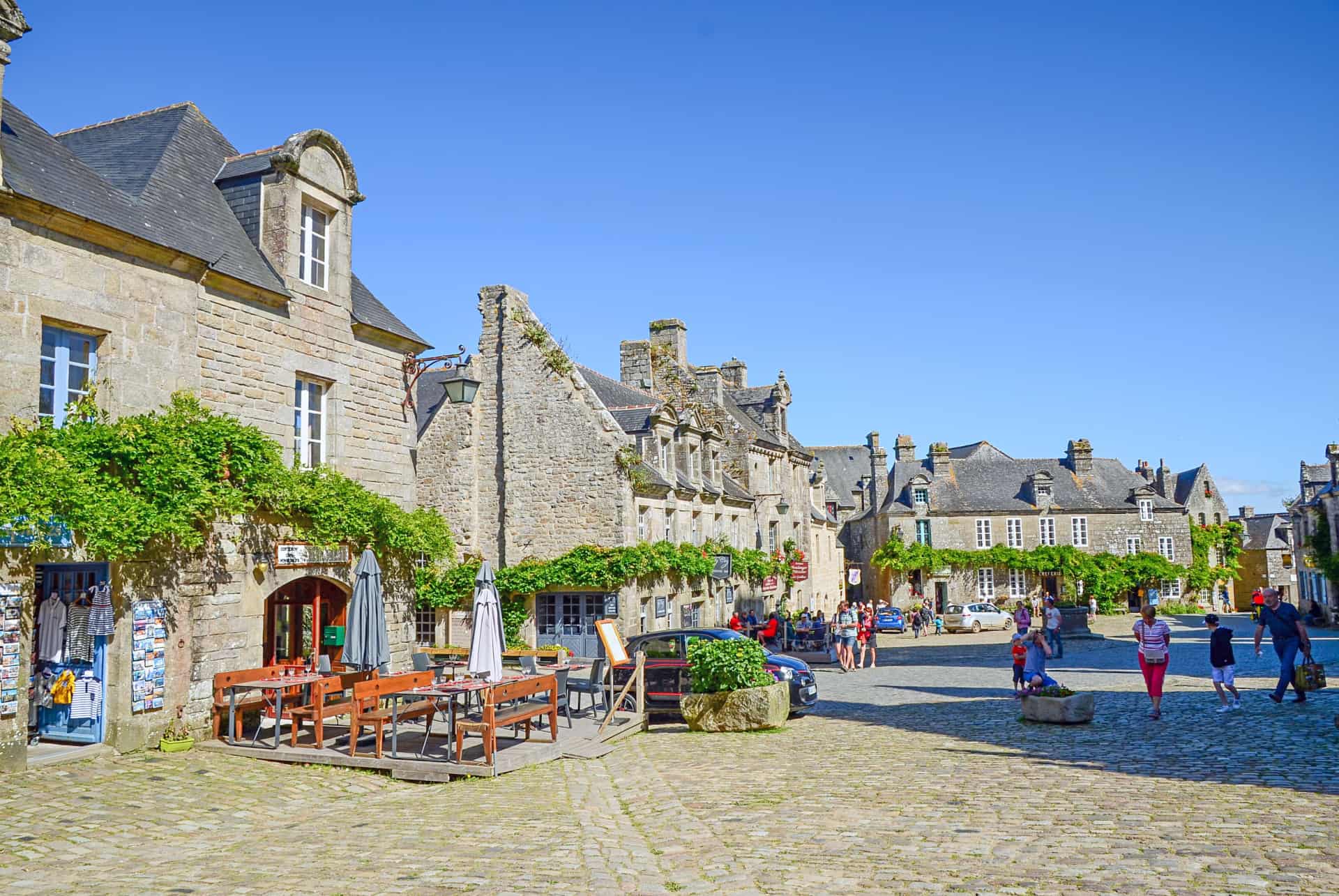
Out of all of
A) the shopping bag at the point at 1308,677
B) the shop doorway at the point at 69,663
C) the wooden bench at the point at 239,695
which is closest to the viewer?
the shop doorway at the point at 69,663

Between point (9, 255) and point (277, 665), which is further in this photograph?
point (277, 665)

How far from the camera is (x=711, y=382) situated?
116ft

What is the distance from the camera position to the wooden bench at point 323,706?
1103cm

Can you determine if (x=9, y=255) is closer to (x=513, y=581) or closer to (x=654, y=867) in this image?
(x=654, y=867)

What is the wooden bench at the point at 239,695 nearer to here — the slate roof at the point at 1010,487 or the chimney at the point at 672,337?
the chimney at the point at 672,337

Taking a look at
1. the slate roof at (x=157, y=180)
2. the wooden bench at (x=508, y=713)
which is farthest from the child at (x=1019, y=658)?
the slate roof at (x=157, y=180)

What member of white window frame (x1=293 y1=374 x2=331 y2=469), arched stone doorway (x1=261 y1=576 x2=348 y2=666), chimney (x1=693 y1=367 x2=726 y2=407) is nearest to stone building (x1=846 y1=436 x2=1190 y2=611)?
chimney (x1=693 y1=367 x2=726 y2=407)

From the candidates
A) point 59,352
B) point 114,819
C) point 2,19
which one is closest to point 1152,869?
point 114,819

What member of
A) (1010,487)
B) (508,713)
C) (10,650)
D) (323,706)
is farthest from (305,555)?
(1010,487)

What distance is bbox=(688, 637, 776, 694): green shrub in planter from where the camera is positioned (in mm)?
13203

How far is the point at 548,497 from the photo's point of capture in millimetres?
25031

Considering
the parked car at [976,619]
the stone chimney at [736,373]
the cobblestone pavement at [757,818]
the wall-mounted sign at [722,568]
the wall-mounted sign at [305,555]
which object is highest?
the stone chimney at [736,373]

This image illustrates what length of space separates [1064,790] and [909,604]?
4153cm

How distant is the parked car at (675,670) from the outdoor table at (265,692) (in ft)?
14.4
